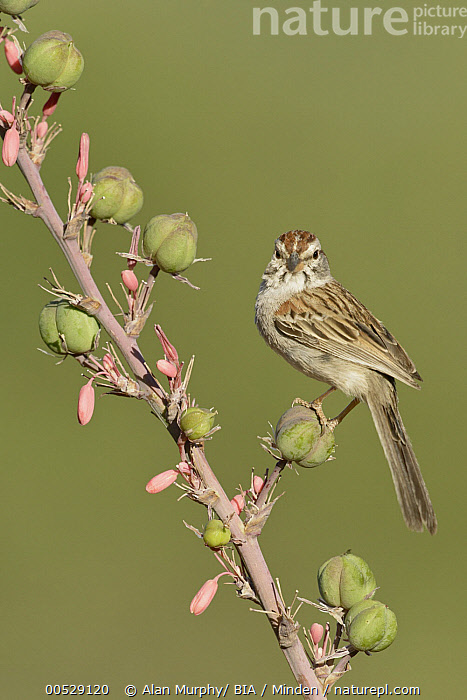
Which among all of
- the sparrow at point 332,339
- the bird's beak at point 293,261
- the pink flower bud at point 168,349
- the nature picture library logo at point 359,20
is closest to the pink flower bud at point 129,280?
the pink flower bud at point 168,349

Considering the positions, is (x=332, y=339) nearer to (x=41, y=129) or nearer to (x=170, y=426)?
(x=170, y=426)

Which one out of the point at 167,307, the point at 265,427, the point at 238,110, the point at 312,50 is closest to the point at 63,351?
the point at 265,427

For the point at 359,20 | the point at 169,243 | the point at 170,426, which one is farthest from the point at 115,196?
the point at 359,20

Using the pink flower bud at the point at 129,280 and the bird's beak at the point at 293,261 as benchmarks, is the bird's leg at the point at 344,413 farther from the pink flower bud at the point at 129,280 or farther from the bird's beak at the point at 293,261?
the pink flower bud at the point at 129,280

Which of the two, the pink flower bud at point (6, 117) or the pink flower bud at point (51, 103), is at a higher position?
the pink flower bud at point (51, 103)

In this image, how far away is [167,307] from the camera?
9.27 meters

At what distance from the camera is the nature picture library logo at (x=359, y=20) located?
12.2 metres

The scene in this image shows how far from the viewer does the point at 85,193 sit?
8.55 feet

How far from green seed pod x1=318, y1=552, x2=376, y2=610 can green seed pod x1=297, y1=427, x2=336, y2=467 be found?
31cm

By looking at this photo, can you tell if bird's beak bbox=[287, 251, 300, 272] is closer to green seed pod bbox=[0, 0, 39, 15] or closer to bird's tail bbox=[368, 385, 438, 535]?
bird's tail bbox=[368, 385, 438, 535]

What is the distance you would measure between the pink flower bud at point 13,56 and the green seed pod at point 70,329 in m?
0.76

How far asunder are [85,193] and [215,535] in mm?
1098

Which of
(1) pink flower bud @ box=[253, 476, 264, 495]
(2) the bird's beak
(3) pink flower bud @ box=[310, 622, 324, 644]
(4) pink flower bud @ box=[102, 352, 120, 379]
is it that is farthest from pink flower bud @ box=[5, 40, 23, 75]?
(2) the bird's beak

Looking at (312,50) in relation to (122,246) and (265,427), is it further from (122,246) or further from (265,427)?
(265,427)
